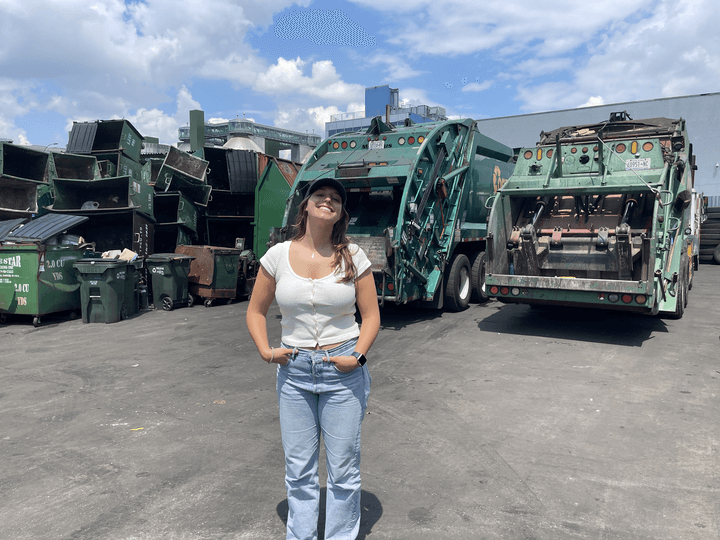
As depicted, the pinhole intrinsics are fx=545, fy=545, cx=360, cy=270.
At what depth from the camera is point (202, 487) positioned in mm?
3135

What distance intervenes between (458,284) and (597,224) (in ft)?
7.36

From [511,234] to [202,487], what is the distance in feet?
19.3

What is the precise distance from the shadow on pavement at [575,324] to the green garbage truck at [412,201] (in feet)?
2.95

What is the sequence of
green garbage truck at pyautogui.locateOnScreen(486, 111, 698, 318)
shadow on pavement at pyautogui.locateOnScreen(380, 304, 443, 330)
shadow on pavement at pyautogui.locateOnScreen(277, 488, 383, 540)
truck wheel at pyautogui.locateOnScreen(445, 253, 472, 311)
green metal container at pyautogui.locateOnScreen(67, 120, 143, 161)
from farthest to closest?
green metal container at pyautogui.locateOnScreen(67, 120, 143, 161) < truck wheel at pyautogui.locateOnScreen(445, 253, 472, 311) < shadow on pavement at pyautogui.locateOnScreen(380, 304, 443, 330) < green garbage truck at pyautogui.locateOnScreen(486, 111, 698, 318) < shadow on pavement at pyautogui.locateOnScreen(277, 488, 383, 540)

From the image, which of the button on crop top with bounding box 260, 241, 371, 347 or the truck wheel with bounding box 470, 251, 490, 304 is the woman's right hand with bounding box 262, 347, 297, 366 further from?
the truck wheel with bounding box 470, 251, 490, 304

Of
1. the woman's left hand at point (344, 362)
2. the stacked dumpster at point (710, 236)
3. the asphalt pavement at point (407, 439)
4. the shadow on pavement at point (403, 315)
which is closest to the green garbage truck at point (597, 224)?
the asphalt pavement at point (407, 439)

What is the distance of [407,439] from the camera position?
3814 millimetres

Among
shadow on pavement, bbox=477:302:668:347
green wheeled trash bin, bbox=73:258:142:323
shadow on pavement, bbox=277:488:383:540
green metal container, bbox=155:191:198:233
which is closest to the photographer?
shadow on pavement, bbox=277:488:383:540

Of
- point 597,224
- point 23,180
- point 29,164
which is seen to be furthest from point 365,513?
point 29,164

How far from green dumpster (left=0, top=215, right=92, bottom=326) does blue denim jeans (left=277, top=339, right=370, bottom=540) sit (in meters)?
7.25

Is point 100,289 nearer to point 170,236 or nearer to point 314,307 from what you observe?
point 170,236

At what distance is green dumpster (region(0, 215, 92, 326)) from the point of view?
8117 millimetres

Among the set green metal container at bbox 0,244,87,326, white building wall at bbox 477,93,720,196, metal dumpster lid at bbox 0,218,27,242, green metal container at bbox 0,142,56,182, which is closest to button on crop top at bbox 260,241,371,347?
green metal container at bbox 0,244,87,326

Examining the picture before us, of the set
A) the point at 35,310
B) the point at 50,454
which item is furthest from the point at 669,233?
the point at 35,310
